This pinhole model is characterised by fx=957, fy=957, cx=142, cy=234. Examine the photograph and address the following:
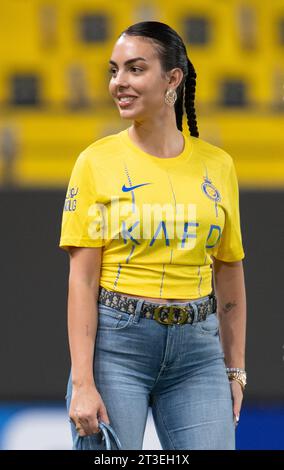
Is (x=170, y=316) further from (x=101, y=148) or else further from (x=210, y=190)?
(x=101, y=148)

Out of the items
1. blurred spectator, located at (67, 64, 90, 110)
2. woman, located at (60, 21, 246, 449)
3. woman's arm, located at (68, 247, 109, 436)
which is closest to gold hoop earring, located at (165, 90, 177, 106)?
woman, located at (60, 21, 246, 449)

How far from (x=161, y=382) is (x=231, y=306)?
1.12 feet

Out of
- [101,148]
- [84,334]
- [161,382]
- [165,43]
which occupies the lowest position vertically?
[161,382]

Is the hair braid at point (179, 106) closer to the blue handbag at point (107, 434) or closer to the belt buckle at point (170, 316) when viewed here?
the belt buckle at point (170, 316)

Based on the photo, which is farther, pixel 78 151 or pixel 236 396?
pixel 78 151

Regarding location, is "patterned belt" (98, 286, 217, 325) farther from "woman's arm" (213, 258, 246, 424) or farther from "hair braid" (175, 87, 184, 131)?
"hair braid" (175, 87, 184, 131)

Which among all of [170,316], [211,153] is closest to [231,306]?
[170,316]

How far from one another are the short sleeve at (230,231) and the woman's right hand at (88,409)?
524 millimetres

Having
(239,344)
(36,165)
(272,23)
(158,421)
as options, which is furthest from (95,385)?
(272,23)

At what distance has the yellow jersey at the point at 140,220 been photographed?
2.42 m

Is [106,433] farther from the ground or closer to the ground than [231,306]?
closer to the ground

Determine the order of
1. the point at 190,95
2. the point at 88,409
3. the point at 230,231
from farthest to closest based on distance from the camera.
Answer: the point at 190,95 < the point at 230,231 < the point at 88,409

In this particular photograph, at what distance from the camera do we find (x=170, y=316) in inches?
95.6

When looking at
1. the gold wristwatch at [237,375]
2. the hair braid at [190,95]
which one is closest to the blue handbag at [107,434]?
the gold wristwatch at [237,375]
